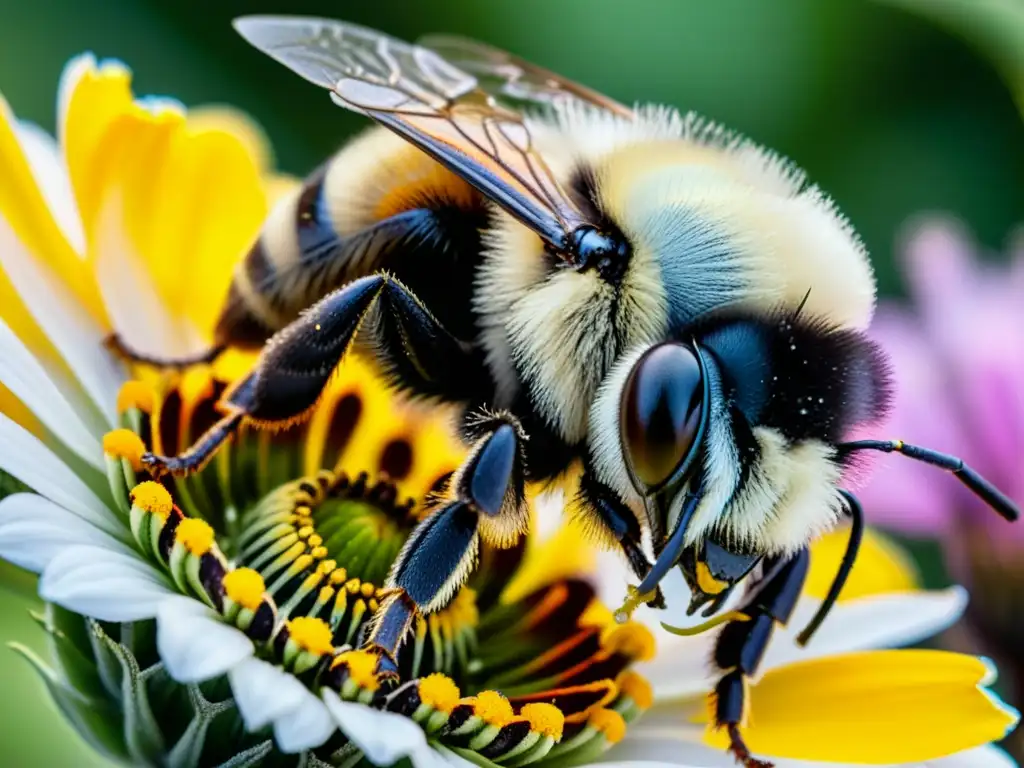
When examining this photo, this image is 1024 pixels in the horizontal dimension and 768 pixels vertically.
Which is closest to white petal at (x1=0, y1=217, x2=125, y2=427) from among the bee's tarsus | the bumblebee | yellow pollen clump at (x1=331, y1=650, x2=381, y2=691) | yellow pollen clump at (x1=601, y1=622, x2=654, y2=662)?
the bumblebee

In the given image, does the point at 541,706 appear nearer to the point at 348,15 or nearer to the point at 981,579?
the point at 981,579

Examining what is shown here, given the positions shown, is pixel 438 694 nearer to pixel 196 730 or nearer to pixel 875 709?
pixel 196 730

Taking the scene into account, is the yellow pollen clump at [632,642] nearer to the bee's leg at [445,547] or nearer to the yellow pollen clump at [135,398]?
the bee's leg at [445,547]

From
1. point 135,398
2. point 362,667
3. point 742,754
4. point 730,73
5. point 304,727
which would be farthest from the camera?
point 730,73

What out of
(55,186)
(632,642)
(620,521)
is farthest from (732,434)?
(55,186)

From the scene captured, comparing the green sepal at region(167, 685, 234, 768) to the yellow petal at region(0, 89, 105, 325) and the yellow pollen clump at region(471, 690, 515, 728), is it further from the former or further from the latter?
the yellow petal at region(0, 89, 105, 325)

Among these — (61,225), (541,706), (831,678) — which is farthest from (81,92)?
(831,678)

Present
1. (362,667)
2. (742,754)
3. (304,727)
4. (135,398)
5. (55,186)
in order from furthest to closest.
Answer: (55,186) → (135,398) → (742,754) → (362,667) → (304,727)

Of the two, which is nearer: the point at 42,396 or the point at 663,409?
the point at 663,409
